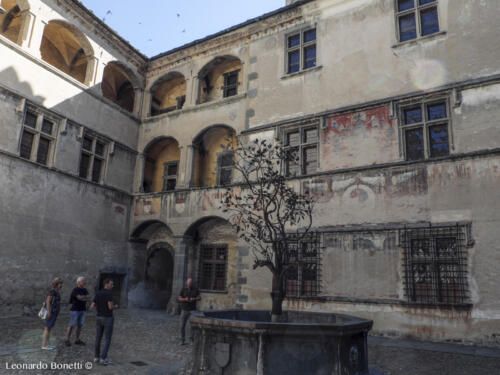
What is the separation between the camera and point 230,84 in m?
17.2

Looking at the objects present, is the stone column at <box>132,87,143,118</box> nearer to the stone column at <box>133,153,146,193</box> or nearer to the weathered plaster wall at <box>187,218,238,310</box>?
the stone column at <box>133,153,146,193</box>

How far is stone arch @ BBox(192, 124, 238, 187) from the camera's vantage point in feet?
53.0

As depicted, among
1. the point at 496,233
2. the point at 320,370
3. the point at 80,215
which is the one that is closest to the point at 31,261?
the point at 80,215

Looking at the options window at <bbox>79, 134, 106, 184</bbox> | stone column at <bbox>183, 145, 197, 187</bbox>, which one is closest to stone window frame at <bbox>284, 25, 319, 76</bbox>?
stone column at <bbox>183, 145, 197, 187</bbox>

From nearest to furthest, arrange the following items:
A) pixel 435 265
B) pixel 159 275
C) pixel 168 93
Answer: pixel 435 265
pixel 159 275
pixel 168 93

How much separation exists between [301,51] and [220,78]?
184 inches

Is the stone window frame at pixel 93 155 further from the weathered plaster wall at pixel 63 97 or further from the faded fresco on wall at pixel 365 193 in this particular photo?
the faded fresco on wall at pixel 365 193

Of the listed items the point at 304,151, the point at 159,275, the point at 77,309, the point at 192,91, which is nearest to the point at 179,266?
the point at 159,275

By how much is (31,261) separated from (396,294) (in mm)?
11076

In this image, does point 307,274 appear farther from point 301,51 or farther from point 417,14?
point 417,14

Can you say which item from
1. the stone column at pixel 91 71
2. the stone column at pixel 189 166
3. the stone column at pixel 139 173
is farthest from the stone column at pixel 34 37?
the stone column at pixel 189 166

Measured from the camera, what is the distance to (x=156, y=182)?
1841 centimetres

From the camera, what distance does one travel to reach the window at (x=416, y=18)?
11914 mm

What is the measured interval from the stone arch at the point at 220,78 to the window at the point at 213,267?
20.8 ft
